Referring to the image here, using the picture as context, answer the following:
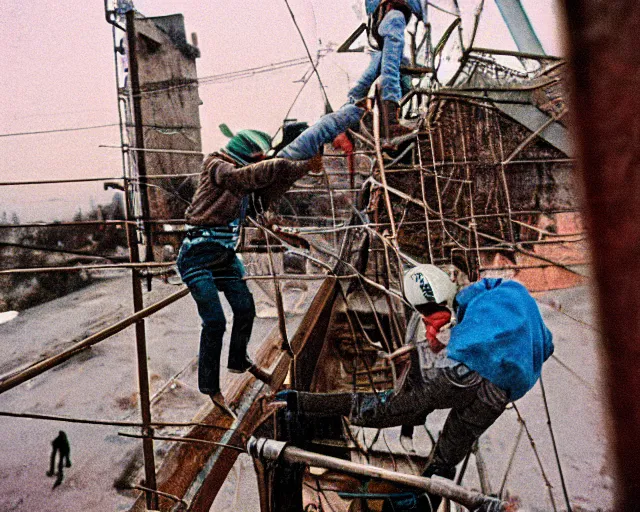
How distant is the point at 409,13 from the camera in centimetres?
212

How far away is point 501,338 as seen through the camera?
1543 millimetres

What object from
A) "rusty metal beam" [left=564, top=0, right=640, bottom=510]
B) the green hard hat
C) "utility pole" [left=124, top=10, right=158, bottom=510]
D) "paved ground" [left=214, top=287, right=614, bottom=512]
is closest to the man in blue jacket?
"paved ground" [left=214, top=287, right=614, bottom=512]

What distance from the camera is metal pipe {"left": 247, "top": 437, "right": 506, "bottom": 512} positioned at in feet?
4.99

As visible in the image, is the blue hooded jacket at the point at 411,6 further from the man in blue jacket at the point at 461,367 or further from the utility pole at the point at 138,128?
the man in blue jacket at the point at 461,367

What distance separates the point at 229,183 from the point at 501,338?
1.34 metres

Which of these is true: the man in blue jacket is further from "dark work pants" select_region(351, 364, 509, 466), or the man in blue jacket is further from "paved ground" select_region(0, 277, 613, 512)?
"paved ground" select_region(0, 277, 613, 512)

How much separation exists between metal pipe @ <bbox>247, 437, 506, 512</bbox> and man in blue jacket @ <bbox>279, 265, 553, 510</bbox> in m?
0.22

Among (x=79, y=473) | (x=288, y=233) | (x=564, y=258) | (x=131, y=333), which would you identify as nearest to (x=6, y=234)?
(x=131, y=333)

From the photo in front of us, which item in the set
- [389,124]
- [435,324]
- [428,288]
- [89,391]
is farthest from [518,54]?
[89,391]

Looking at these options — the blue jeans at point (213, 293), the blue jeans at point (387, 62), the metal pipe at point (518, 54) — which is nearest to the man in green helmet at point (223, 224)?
the blue jeans at point (213, 293)

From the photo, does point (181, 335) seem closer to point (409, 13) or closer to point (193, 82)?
point (193, 82)

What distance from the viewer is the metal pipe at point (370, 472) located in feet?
4.99

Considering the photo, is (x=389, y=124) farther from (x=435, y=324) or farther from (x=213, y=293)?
(x=213, y=293)

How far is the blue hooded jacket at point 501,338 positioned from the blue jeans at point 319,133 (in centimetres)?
100
